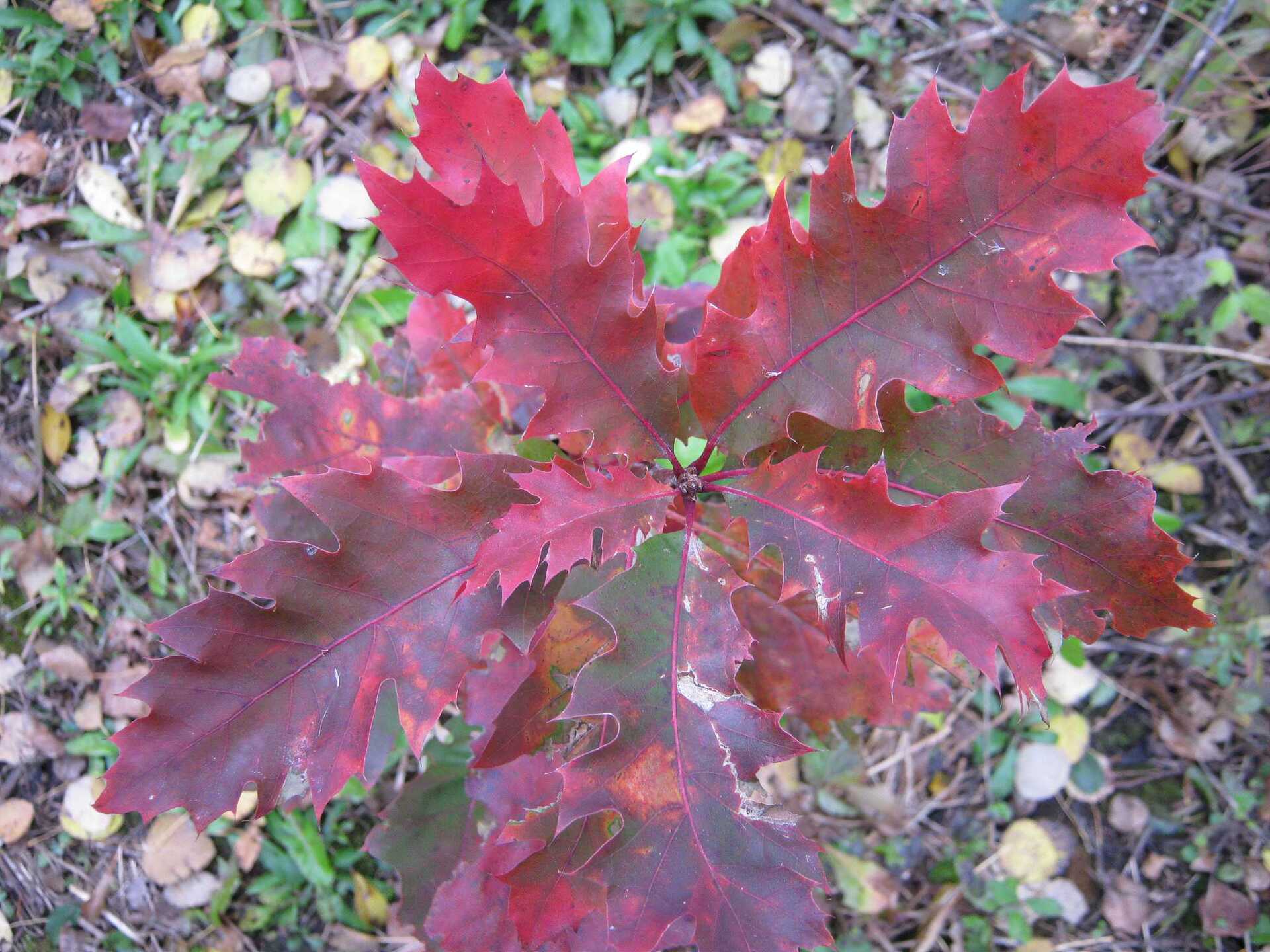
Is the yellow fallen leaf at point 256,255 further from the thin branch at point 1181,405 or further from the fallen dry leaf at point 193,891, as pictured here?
the thin branch at point 1181,405

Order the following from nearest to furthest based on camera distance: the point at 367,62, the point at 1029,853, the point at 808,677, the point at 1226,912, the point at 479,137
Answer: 1. the point at 479,137
2. the point at 808,677
3. the point at 1226,912
4. the point at 1029,853
5. the point at 367,62

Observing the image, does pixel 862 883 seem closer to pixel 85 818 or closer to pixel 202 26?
pixel 85 818

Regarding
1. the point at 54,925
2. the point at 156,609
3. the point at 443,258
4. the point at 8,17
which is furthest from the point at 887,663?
the point at 8,17

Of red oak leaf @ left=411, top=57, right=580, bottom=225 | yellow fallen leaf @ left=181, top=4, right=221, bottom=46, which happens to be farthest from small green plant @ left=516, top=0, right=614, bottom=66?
red oak leaf @ left=411, top=57, right=580, bottom=225

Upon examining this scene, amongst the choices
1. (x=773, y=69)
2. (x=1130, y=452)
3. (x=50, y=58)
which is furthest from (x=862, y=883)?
(x=50, y=58)

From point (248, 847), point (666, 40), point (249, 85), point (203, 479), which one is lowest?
point (248, 847)
